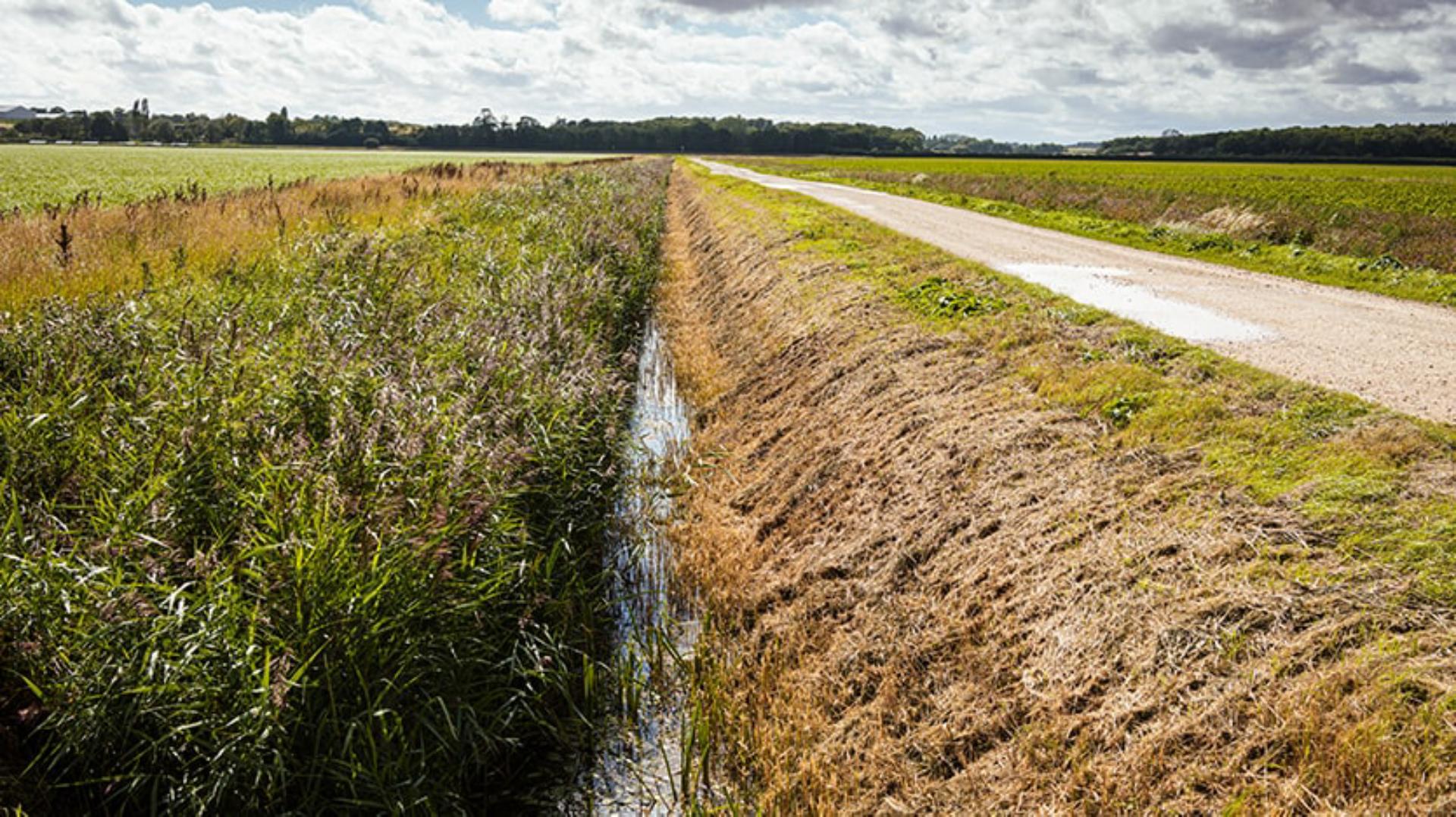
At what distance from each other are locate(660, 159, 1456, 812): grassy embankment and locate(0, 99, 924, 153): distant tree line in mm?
130582

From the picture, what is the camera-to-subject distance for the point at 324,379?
18.5 ft

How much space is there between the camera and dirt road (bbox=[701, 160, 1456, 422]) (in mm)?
6867

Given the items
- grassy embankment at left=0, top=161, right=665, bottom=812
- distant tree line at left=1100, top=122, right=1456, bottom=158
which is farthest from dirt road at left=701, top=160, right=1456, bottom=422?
distant tree line at left=1100, top=122, right=1456, bottom=158

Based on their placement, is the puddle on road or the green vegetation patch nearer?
the green vegetation patch

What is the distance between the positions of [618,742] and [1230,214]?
21578mm

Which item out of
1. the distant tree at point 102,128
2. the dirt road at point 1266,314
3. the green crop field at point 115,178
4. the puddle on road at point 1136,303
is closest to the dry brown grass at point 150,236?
the green crop field at point 115,178

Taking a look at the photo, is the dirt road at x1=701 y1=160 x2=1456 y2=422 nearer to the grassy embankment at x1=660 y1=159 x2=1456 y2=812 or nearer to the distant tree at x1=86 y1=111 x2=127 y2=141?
the grassy embankment at x1=660 y1=159 x2=1456 y2=812

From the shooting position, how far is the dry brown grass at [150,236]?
28.2 feet

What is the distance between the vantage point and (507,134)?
146m

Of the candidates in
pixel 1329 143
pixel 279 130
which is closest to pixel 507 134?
pixel 279 130

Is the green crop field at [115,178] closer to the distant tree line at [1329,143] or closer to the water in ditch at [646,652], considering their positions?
the water in ditch at [646,652]

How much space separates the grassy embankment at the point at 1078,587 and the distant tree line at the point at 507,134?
428ft

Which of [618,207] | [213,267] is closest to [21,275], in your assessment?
[213,267]

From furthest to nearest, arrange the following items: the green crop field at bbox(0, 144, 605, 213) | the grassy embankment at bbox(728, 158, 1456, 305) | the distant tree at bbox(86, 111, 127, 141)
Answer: the distant tree at bbox(86, 111, 127, 141) → the green crop field at bbox(0, 144, 605, 213) → the grassy embankment at bbox(728, 158, 1456, 305)
